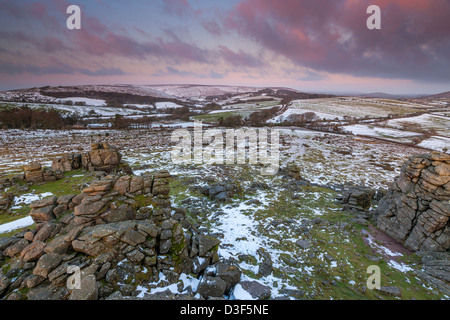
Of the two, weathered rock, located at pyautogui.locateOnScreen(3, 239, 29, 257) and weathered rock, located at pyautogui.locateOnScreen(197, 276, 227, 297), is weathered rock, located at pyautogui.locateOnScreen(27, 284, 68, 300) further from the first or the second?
weathered rock, located at pyautogui.locateOnScreen(197, 276, 227, 297)

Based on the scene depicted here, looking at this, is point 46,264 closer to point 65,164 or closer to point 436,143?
point 65,164

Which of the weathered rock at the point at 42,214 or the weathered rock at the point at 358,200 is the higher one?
the weathered rock at the point at 42,214

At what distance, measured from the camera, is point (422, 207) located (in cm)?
1261

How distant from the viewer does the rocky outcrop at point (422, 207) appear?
11570 mm

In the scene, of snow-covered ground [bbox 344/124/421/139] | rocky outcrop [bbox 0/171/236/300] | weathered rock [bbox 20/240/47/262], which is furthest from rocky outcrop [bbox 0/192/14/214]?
snow-covered ground [bbox 344/124/421/139]

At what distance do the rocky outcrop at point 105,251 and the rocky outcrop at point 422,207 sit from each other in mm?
12372

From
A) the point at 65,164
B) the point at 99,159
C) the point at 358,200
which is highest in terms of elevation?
the point at 99,159

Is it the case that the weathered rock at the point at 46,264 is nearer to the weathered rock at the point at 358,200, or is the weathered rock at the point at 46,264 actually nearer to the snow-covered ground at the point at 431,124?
the weathered rock at the point at 358,200

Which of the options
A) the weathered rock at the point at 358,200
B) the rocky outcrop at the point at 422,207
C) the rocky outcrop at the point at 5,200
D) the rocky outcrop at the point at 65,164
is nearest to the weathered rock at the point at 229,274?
the rocky outcrop at the point at 422,207

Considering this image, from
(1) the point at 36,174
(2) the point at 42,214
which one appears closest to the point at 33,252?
(2) the point at 42,214

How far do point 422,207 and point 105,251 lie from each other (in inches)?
763

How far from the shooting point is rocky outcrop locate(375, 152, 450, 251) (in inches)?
456

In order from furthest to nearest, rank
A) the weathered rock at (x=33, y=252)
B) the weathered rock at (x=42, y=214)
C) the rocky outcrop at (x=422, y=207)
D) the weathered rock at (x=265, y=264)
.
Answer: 1. the rocky outcrop at (x=422, y=207)
2. the weathered rock at (x=42, y=214)
3. the weathered rock at (x=265, y=264)
4. the weathered rock at (x=33, y=252)

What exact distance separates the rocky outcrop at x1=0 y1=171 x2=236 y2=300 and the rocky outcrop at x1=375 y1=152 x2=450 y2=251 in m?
12.4
